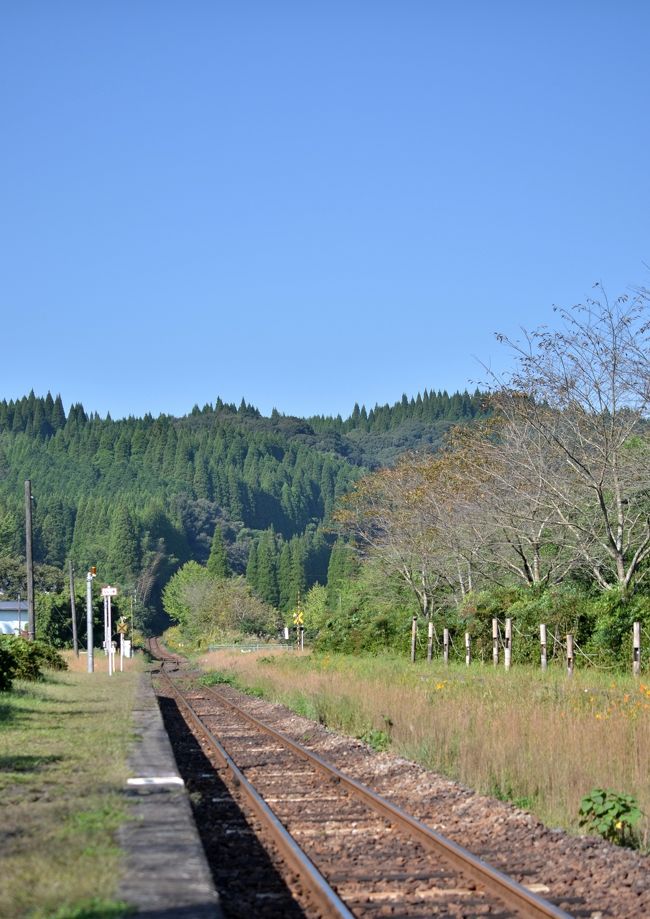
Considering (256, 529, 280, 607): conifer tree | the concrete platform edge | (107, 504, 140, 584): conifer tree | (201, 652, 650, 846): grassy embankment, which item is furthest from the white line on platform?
(107, 504, 140, 584): conifer tree

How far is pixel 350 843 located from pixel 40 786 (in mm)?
3774

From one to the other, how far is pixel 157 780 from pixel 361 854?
10.8 feet

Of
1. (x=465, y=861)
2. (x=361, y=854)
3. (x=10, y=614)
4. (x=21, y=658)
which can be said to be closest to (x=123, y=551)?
(x=10, y=614)

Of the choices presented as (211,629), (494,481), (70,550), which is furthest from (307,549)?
(494,481)

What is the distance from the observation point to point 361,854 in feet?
30.0

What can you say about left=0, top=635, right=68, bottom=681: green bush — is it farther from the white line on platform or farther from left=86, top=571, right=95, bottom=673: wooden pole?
the white line on platform

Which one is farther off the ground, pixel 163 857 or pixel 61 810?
pixel 163 857

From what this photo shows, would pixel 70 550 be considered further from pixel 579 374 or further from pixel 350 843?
pixel 350 843

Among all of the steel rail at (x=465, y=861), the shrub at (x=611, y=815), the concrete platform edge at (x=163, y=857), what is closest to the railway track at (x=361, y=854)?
the steel rail at (x=465, y=861)

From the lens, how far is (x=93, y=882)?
6.88 m

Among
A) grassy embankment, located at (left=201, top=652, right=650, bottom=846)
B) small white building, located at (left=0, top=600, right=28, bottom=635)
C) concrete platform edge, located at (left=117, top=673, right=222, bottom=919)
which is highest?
concrete platform edge, located at (left=117, top=673, right=222, bottom=919)

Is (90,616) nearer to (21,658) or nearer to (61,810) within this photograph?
(21,658)

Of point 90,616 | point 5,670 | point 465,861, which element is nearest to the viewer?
point 465,861

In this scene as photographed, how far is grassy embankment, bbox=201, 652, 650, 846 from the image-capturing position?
450 inches
